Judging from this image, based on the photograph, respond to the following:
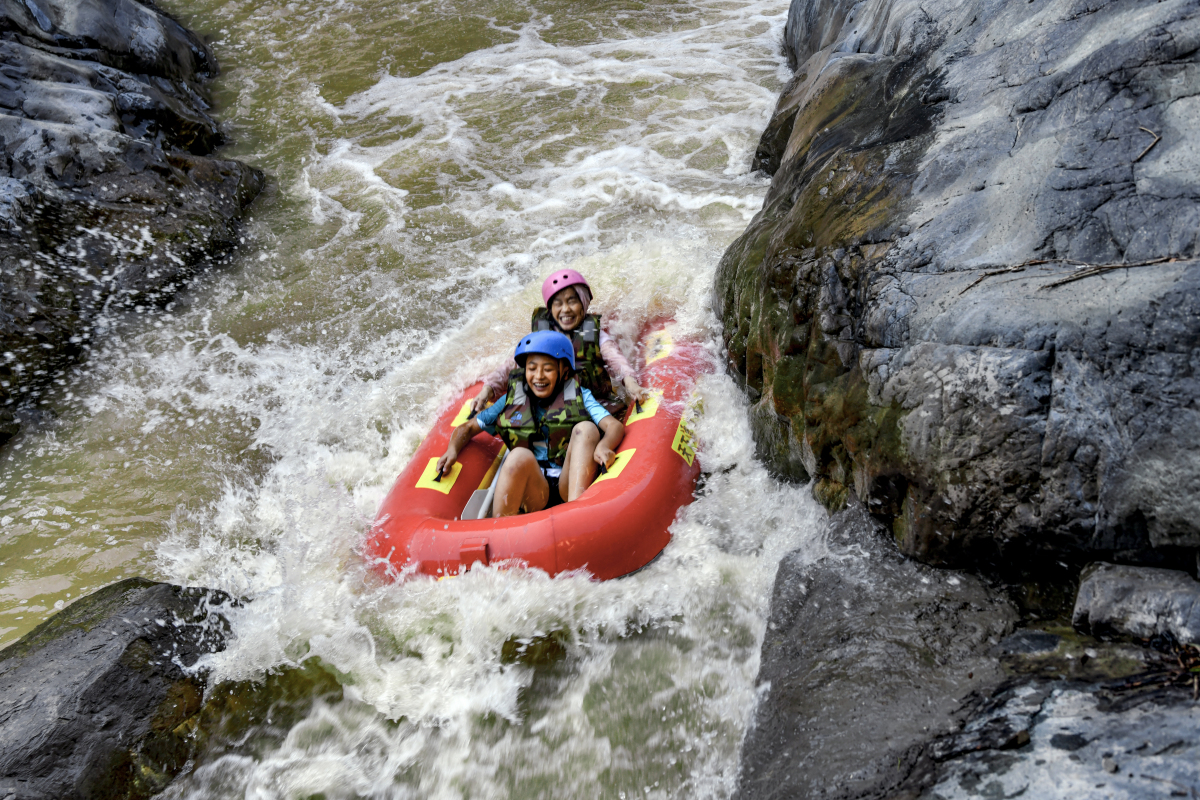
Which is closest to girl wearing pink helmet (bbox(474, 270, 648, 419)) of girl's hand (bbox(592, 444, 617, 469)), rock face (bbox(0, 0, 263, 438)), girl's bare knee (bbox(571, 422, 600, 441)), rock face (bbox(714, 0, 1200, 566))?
girl's bare knee (bbox(571, 422, 600, 441))

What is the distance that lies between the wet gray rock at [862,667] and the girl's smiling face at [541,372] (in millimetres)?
1911

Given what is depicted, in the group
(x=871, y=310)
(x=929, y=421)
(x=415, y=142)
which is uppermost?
(x=415, y=142)

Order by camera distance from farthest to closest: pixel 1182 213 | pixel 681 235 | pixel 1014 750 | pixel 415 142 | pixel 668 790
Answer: pixel 415 142, pixel 681 235, pixel 668 790, pixel 1182 213, pixel 1014 750

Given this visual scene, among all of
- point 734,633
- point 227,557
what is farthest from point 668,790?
point 227,557

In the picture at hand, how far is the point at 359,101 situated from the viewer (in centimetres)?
1067

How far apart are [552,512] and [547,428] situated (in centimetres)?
82

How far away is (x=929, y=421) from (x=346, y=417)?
404 centimetres

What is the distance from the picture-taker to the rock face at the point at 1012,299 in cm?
202

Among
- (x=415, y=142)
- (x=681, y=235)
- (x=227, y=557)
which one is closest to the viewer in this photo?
(x=227, y=557)

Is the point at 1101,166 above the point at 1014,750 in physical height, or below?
above

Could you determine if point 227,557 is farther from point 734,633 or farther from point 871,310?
point 871,310

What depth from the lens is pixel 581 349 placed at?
4777 millimetres

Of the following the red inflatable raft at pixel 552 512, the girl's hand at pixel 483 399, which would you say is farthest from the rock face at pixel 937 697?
the girl's hand at pixel 483 399

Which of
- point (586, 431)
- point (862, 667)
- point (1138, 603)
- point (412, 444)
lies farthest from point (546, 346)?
point (1138, 603)
